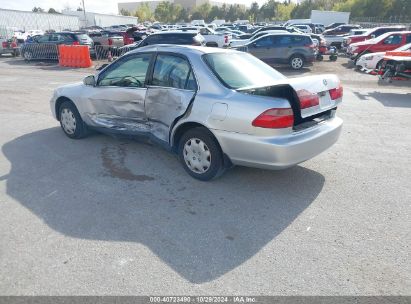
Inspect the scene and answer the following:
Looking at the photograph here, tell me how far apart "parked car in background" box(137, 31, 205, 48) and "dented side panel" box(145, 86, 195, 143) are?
38.3 ft

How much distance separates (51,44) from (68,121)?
15.7 meters

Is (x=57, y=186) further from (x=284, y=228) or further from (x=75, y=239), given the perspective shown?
(x=284, y=228)

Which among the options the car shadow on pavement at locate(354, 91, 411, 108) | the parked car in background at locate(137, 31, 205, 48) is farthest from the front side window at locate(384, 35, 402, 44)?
the parked car in background at locate(137, 31, 205, 48)

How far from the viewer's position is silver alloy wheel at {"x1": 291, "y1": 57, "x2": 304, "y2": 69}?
619 inches

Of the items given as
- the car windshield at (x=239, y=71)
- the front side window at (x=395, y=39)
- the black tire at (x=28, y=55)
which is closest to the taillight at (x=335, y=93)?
the car windshield at (x=239, y=71)

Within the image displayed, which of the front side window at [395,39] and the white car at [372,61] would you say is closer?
the white car at [372,61]

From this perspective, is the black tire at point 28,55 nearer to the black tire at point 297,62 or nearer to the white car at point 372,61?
the black tire at point 297,62

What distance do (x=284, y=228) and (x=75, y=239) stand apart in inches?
78.5

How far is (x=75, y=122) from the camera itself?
5.68 m

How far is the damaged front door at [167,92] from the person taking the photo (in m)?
4.11

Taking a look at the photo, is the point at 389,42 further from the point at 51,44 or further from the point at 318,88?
the point at 51,44

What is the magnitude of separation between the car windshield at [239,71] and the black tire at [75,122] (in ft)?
8.93

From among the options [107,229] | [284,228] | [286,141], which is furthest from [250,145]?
[107,229]

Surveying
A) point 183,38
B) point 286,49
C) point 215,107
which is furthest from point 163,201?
point 286,49
